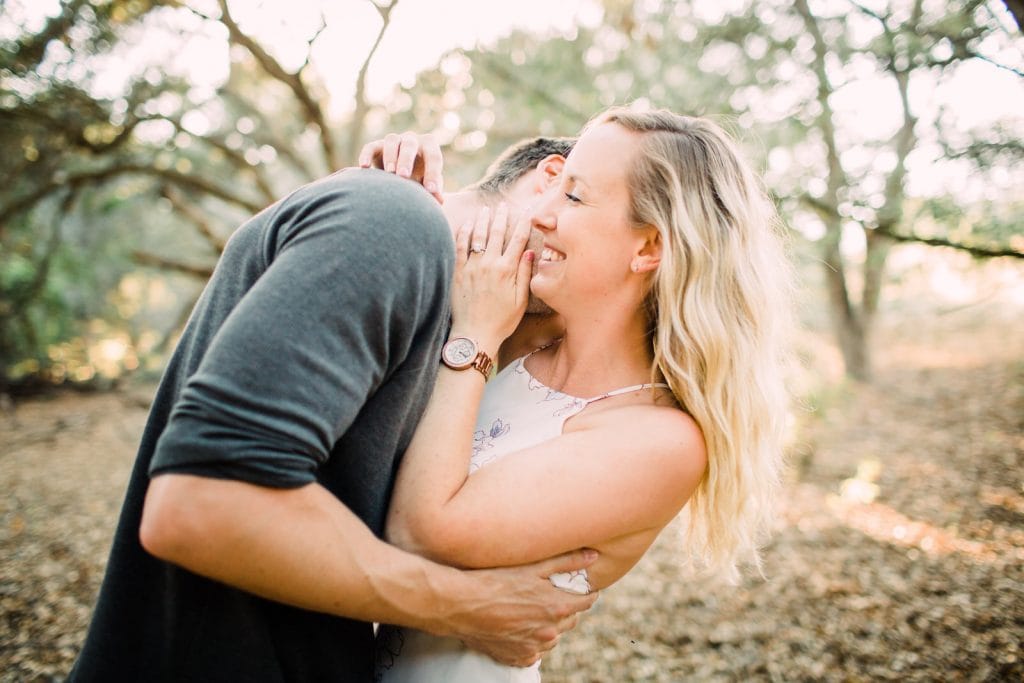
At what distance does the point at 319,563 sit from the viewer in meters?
1.13

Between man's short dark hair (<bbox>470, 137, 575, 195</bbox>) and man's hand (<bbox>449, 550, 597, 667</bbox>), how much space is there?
1.25 m

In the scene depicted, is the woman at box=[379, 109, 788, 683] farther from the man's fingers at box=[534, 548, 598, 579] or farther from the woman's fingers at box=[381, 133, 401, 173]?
the woman's fingers at box=[381, 133, 401, 173]

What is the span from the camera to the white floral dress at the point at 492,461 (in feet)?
5.44

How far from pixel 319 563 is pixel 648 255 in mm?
1343

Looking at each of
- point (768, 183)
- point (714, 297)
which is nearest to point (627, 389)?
point (714, 297)

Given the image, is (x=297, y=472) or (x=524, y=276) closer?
(x=297, y=472)

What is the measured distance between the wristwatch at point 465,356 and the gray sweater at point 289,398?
79 millimetres

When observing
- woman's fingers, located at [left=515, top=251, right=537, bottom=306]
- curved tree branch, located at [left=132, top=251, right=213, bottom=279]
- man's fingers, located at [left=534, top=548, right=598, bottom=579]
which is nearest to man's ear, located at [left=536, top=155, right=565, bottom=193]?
woman's fingers, located at [left=515, top=251, right=537, bottom=306]

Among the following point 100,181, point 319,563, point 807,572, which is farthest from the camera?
point 100,181

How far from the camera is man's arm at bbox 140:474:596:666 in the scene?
1011mm

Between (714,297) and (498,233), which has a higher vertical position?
(498,233)

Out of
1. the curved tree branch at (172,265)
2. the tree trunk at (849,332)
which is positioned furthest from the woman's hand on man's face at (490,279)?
the tree trunk at (849,332)

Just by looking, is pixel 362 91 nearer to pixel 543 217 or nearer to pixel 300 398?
pixel 543 217

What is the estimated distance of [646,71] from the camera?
7555mm
